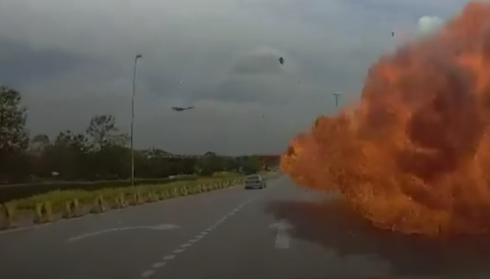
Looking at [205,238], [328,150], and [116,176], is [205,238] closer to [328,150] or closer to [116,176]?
[328,150]

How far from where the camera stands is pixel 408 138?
66.4ft

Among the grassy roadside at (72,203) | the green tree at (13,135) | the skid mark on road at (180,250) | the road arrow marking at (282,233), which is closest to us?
the skid mark on road at (180,250)

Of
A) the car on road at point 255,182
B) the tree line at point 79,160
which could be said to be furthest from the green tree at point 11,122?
the car on road at point 255,182

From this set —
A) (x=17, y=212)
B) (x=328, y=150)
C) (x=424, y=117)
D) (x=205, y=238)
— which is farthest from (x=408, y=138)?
(x=17, y=212)

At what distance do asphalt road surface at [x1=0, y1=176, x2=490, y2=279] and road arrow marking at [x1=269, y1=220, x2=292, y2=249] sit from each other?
0.02 meters

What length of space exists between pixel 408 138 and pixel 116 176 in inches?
1876

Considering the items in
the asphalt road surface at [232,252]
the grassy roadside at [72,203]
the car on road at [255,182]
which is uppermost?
the car on road at [255,182]

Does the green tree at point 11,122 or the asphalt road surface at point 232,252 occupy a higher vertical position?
the green tree at point 11,122

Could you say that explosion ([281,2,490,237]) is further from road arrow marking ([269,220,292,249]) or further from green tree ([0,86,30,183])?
green tree ([0,86,30,183])

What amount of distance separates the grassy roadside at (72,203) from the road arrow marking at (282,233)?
9088mm

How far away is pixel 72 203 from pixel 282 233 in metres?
15.5

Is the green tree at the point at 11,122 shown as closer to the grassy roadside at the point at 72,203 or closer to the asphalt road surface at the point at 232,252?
the grassy roadside at the point at 72,203

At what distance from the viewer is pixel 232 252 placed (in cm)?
1619

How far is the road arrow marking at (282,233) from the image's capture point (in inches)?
692
